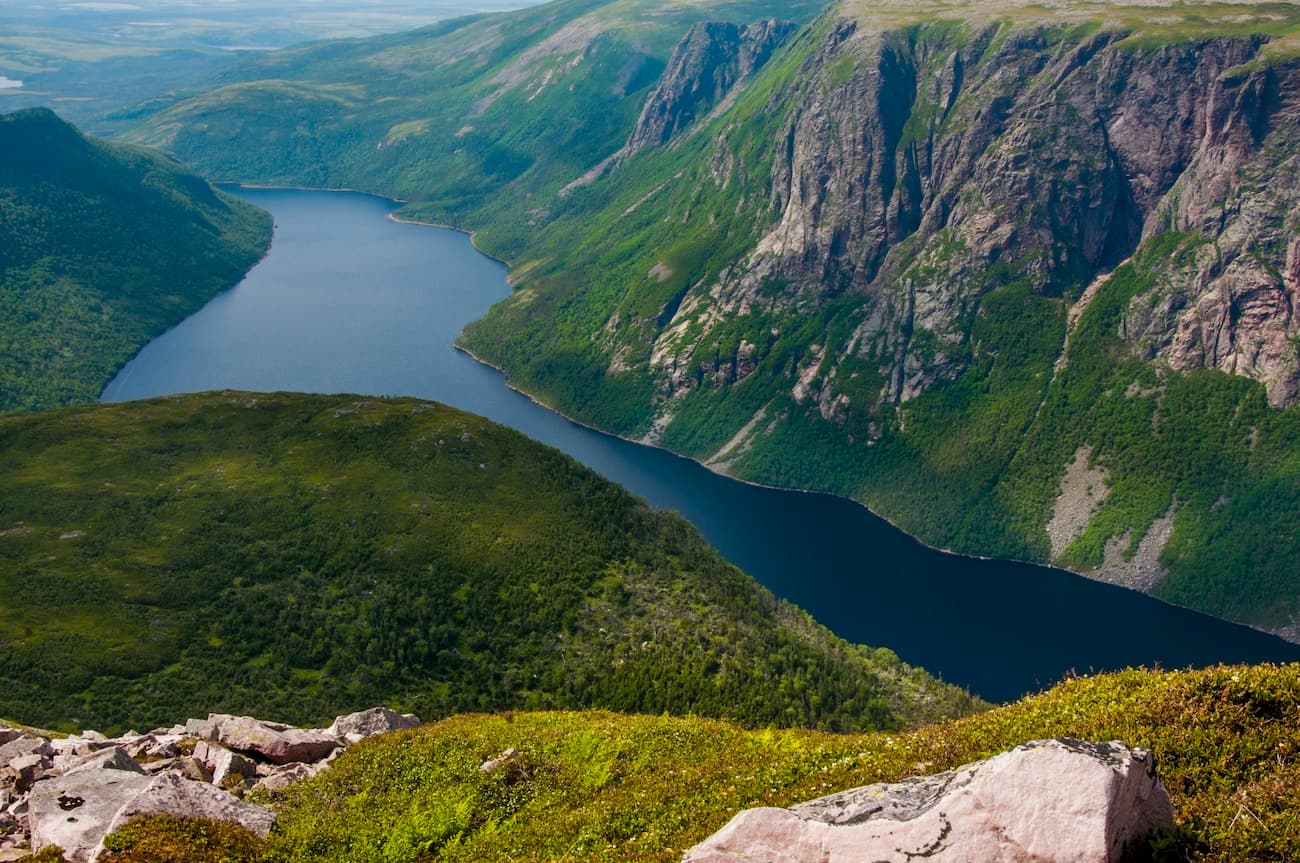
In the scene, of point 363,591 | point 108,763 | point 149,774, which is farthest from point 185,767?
point 363,591

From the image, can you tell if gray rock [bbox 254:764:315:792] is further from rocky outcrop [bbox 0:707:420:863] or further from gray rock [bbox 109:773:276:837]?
gray rock [bbox 109:773:276:837]

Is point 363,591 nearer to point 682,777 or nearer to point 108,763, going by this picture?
point 108,763

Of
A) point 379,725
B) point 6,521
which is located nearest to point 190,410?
point 6,521

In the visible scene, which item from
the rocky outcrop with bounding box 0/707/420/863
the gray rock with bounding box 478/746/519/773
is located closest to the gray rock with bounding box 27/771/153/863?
the rocky outcrop with bounding box 0/707/420/863

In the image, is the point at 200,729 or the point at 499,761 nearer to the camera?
the point at 499,761

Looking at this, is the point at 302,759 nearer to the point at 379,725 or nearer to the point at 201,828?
the point at 379,725

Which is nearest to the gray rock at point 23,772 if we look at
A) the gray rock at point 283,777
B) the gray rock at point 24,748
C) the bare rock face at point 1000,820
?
the gray rock at point 24,748

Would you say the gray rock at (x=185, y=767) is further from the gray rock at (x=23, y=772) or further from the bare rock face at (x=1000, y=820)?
the bare rock face at (x=1000, y=820)
